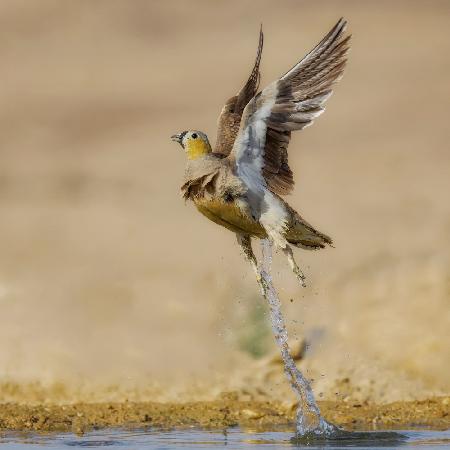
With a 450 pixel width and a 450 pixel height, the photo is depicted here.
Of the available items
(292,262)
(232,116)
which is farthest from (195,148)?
(292,262)

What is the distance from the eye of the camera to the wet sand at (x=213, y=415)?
501 inches

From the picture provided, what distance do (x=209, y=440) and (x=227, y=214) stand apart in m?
1.93

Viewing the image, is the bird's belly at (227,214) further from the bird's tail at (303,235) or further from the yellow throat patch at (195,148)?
the yellow throat patch at (195,148)

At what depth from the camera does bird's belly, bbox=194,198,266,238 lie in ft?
39.4

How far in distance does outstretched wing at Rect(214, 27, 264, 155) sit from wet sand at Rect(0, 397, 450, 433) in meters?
2.48

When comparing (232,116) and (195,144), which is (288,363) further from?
(232,116)

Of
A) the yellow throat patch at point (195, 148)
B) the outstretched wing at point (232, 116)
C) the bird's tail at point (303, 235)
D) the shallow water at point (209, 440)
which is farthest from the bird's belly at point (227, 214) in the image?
Result: the shallow water at point (209, 440)

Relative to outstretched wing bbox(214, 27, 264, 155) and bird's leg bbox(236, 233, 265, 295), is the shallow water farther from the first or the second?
outstretched wing bbox(214, 27, 264, 155)

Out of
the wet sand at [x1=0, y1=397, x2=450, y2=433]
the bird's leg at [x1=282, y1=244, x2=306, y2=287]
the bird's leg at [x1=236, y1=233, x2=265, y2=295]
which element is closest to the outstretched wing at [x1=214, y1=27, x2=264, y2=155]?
the bird's leg at [x1=236, y1=233, x2=265, y2=295]

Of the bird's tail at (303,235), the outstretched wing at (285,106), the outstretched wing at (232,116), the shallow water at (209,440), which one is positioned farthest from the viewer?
the outstretched wing at (232,116)

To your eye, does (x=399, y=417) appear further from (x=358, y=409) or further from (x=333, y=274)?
(x=333, y=274)

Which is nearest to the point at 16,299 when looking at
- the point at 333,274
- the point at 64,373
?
the point at 64,373

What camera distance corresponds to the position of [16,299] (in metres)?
16.5

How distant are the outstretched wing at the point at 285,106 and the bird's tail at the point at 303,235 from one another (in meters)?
A: 0.44
